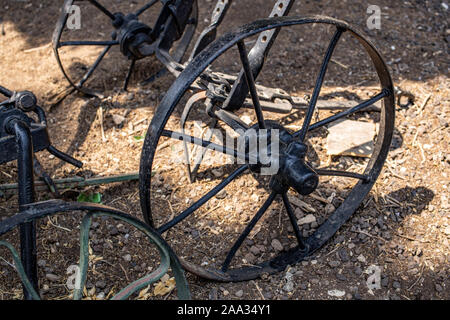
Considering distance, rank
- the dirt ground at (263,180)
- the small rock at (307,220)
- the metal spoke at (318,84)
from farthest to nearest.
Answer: the small rock at (307,220), the dirt ground at (263,180), the metal spoke at (318,84)

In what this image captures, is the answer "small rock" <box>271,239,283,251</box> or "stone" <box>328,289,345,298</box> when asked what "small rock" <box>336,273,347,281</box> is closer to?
"stone" <box>328,289,345,298</box>

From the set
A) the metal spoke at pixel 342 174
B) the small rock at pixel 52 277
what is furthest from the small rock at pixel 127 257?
the metal spoke at pixel 342 174

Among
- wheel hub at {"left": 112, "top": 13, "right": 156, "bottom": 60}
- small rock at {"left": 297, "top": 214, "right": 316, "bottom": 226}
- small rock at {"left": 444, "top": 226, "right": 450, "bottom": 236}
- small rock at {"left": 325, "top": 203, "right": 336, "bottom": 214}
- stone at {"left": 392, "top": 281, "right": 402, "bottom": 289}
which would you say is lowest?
stone at {"left": 392, "top": 281, "right": 402, "bottom": 289}

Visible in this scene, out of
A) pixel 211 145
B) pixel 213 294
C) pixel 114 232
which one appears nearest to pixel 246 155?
pixel 211 145

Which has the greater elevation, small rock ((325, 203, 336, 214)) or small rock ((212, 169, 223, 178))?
small rock ((212, 169, 223, 178))

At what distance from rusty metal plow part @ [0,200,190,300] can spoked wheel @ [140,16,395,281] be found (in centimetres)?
13

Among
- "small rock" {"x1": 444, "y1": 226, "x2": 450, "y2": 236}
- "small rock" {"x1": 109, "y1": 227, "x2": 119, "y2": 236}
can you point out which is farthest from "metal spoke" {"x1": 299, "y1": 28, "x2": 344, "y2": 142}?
"small rock" {"x1": 109, "y1": 227, "x2": 119, "y2": 236}

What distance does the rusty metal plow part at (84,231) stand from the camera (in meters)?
1.43

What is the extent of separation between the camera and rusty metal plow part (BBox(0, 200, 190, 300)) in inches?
56.4

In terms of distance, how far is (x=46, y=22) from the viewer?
404cm

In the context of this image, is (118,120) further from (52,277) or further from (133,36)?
(52,277)

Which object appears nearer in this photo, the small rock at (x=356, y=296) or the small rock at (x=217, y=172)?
the small rock at (x=356, y=296)

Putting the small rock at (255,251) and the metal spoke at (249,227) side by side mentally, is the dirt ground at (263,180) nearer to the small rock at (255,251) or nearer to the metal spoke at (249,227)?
the small rock at (255,251)

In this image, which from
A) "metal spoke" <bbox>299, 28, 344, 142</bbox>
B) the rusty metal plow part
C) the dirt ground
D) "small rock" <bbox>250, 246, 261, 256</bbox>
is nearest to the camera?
the rusty metal plow part
